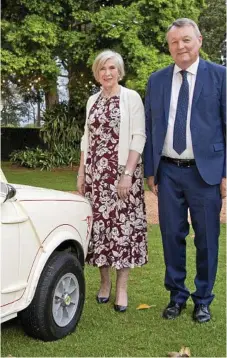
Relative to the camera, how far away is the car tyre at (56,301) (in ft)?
11.4

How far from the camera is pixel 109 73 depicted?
428 cm

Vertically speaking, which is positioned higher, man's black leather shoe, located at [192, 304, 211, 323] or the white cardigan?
the white cardigan

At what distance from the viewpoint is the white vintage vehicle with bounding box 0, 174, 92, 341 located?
3104 millimetres

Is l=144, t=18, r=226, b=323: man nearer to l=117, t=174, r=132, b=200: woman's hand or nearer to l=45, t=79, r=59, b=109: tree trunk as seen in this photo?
l=117, t=174, r=132, b=200: woman's hand

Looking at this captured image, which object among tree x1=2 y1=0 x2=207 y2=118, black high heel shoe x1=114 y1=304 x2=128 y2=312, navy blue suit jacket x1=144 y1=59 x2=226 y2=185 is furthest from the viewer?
tree x1=2 y1=0 x2=207 y2=118

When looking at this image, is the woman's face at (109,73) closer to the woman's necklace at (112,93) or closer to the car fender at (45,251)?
the woman's necklace at (112,93)

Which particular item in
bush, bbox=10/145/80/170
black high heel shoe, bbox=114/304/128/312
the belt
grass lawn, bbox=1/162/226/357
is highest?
the belt

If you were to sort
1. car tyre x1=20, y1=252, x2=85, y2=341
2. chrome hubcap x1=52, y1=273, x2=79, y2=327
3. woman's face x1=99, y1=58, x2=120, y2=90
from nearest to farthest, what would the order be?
car tyre x1=20, y1=252, x2=85, y2=341 → chrome hubcap x1=52, y1=273, x2=79, y2=327 → woman's face x1=99, y1=58, x2=120, y2=90

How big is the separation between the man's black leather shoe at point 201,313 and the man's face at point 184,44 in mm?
1787

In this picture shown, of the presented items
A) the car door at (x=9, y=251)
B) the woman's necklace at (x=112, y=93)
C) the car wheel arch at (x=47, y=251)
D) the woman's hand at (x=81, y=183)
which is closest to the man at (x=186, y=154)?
the woman's necklace at (x=112, y=93)

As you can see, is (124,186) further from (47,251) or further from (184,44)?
(184,44)

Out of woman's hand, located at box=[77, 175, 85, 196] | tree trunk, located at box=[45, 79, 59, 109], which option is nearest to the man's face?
woman's hand, located at box=[77, 175, 85, 196]

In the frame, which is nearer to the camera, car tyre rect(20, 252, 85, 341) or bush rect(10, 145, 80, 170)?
car tyre rect(20, 252, 85, 341)

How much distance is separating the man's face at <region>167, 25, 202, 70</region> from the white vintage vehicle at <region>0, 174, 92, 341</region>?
1246mm
